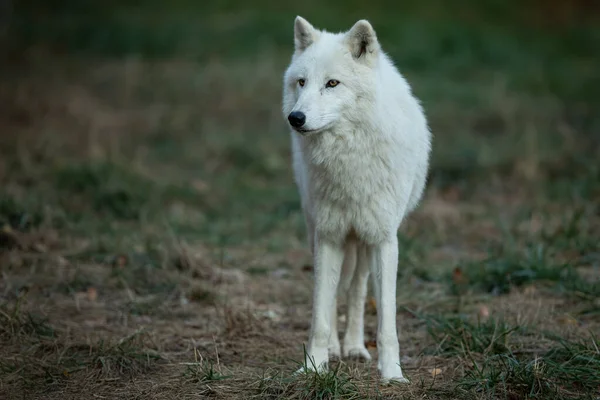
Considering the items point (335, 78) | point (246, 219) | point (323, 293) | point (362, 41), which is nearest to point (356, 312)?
point (323, 293)

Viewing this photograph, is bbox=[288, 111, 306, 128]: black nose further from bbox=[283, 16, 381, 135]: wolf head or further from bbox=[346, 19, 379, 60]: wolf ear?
bbox=[346, 19, 379, 60]: wolf ear

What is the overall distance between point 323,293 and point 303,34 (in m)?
1.59

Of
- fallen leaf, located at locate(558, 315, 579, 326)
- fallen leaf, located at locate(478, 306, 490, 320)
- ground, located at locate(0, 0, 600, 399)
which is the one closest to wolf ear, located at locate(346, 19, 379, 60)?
ground, located at locate(0, 0, 600, 399)

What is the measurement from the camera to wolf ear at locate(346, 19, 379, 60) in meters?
4.44

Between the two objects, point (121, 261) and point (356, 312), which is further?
point (121, 261)

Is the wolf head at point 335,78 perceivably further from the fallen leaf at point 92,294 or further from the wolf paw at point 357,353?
the fallen leaf at point 92,294

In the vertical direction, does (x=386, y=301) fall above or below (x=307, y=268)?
above

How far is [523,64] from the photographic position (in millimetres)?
14969

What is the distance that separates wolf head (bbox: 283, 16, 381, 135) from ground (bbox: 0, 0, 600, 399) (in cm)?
146

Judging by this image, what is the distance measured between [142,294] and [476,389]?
9.71ft

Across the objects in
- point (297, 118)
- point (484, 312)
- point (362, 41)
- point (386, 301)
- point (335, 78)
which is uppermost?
point (362, 41)

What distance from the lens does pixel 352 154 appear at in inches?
178

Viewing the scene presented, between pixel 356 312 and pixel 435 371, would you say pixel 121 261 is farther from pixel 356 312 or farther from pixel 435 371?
pixel 435 371

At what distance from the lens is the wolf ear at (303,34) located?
464 cm
